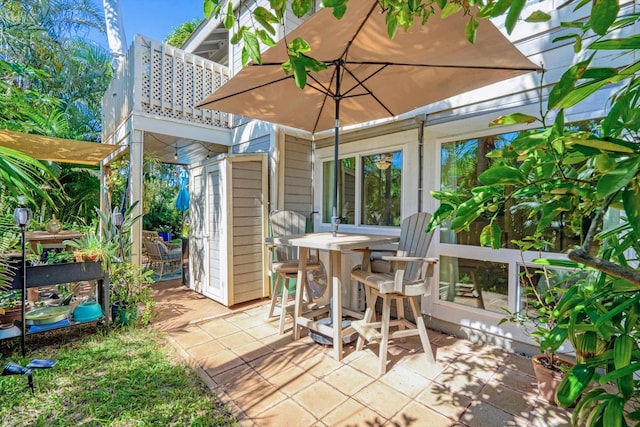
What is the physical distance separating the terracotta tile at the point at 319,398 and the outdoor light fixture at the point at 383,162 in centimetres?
270

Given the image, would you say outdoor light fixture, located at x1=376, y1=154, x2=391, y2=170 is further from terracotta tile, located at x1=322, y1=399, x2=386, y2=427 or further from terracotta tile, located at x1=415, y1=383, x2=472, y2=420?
terracotta tile, located at x1=322, y1=399, x2=386, y2=427

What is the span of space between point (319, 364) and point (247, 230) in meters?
2.21

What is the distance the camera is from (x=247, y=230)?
430 cm

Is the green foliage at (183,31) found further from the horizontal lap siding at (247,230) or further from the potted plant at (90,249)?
the potted plant at (90,249)

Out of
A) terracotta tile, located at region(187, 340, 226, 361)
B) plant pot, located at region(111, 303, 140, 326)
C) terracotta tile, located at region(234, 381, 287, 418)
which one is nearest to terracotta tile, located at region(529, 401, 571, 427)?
terracotta tile, located at region(234, 381, 287, 418)

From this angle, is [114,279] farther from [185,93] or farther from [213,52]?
[213,52]

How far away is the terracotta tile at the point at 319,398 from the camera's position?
6.85ft

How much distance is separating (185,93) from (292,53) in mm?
4501

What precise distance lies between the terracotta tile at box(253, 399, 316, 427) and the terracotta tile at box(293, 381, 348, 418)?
5cm

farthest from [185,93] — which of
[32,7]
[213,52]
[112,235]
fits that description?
[32,7]

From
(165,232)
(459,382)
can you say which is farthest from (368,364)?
(165,232)

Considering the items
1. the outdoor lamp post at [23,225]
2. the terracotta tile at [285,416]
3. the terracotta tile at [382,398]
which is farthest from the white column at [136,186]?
the terracotta tile at [382,398]

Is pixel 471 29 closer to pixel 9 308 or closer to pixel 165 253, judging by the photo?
pixel 9 308

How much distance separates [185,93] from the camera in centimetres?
471
